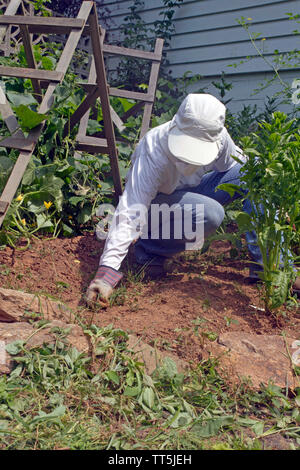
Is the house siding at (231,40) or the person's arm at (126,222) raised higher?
the house siding at (231,40)

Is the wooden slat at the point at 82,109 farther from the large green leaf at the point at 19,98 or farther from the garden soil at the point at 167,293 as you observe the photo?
the garden soil at the point at 167,293

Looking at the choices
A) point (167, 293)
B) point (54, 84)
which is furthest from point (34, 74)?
point (167, 293)

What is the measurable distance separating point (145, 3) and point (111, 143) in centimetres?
403

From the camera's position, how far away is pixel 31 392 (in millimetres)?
1618

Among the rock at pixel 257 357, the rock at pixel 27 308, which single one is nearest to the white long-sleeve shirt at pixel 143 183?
the rock at pixel 27 308

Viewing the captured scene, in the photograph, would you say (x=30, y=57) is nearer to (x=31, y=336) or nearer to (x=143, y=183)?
(x=143, y=183)

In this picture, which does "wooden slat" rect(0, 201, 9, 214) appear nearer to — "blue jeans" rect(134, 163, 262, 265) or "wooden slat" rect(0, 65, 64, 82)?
"wooden slat" rect(0, 65, 64, 82)

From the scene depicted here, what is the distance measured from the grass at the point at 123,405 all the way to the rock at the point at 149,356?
28 mm

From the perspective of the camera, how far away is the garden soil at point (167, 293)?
209 cm

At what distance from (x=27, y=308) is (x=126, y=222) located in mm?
671

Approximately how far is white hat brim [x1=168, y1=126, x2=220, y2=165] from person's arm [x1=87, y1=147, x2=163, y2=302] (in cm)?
29

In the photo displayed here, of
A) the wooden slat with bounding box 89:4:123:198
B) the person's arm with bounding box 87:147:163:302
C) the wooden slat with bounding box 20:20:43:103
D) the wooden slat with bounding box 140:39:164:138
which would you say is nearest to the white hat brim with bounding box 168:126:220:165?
the person's arm with bounding box 87:147:163:302

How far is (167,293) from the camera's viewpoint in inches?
98.0
